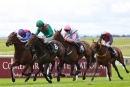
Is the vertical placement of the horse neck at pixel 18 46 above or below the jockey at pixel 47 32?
below

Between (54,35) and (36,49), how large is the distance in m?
1.33

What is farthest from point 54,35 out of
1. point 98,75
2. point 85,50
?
point 98,75

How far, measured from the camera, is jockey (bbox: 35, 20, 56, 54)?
17.3 metres

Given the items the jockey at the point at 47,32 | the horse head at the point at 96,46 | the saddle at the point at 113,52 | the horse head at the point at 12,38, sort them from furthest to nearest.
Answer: the saddle at the point at 113,52
the horse head at the point at 96,46
the horse head at the point at 12,38
the jockey at the point at 47,32

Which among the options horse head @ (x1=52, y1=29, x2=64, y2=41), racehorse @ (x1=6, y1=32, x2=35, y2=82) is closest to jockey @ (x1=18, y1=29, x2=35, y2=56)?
racehorse @ (x1=6, y1=32, x2=35, y2=82)

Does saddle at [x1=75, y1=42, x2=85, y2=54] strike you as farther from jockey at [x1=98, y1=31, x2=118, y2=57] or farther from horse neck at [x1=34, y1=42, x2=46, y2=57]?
horse neck at [x1=34, y1=42, x2=46, y2=57]

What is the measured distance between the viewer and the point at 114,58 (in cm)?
2020

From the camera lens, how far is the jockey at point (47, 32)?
1731cm

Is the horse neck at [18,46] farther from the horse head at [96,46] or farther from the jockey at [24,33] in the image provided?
the horse head at [96,46]

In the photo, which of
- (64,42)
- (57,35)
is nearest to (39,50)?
(57,35)

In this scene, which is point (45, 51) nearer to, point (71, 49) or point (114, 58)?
point (71, 49)

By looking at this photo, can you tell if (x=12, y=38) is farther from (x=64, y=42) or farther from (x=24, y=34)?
(x=64, y=42)

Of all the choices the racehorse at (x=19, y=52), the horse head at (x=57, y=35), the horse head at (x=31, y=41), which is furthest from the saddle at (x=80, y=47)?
the horse head at (x=31, y=41)

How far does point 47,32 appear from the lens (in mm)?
17688
